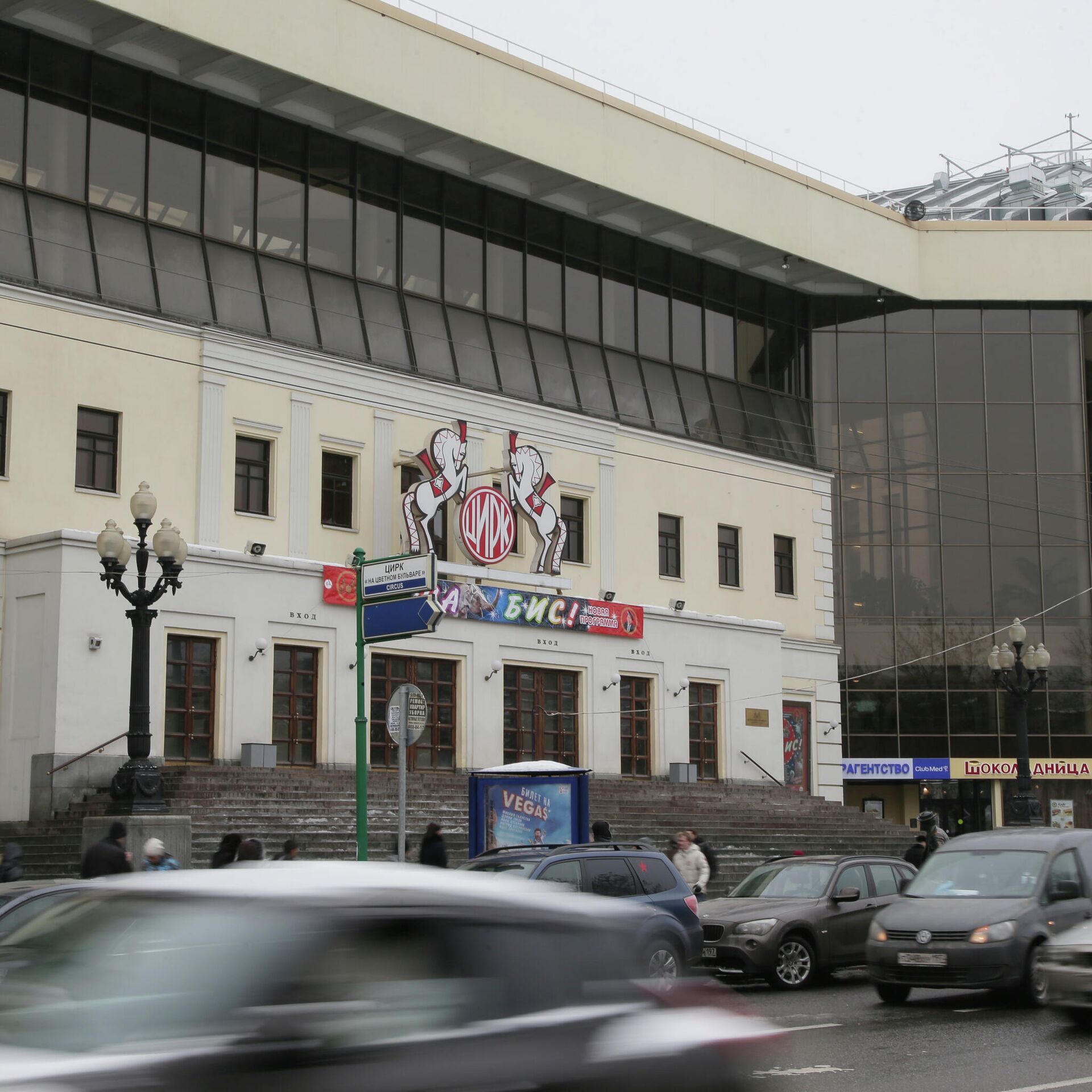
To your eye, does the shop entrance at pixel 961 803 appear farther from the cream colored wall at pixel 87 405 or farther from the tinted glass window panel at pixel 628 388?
the cream colored wall at pixel 87 405

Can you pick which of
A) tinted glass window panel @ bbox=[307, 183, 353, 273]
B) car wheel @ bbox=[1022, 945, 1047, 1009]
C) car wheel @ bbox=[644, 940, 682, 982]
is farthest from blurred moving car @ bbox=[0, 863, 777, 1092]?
tinted glass window panel @ bbox=[307, 183, 353, 273]

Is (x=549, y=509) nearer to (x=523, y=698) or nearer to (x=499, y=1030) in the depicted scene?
(x=523, y=698)

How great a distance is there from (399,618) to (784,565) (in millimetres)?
22428

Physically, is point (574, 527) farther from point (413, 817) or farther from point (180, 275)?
point (180, 275)

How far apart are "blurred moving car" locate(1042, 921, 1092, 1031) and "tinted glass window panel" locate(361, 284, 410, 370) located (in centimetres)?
2365

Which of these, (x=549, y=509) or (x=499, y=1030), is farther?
(x=549, y=509)

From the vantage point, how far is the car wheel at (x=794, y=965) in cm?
1770

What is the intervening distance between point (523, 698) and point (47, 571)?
462 inches

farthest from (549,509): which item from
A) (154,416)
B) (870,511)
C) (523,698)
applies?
(870,511)

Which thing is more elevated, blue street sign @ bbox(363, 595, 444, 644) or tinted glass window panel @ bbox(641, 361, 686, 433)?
tinted glass window panel @ bbox(641, 361, 686, 433)

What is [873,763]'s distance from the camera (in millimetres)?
47812

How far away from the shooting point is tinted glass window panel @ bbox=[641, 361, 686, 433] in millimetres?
40844

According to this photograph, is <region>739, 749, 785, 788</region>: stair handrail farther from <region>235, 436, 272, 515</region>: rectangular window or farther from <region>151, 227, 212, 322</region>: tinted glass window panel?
<region>151, 227, 212, 322</region>: tinted glass window panel

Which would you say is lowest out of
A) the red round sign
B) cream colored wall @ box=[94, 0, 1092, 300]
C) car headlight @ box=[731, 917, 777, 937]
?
car headlight @ box=[731, 917, 777, 937]
